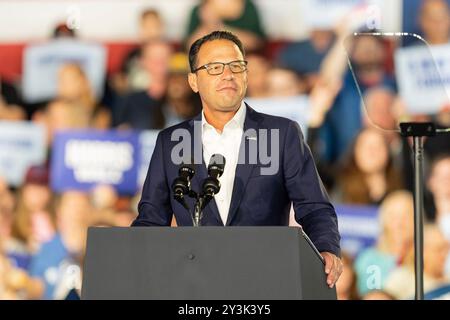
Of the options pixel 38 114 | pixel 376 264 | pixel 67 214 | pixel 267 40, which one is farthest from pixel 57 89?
pixel 376 264

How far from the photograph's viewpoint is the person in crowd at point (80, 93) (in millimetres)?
7680

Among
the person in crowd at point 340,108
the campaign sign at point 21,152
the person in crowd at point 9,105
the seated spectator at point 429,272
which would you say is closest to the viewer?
the seated spectator at point 429,272

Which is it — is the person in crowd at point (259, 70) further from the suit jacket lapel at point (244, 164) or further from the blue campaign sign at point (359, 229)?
the suit jacket lapel at point (244, 164)

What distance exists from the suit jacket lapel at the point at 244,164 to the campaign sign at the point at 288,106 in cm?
326

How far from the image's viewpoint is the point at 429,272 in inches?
273

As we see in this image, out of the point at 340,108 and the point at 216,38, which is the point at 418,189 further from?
the point at 340,108

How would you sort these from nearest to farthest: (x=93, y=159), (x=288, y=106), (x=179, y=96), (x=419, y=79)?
(x=419, y=79) < (x=288, y=106) < (x=179, y=96) < (x=93, y=159)

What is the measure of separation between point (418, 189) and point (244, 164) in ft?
2.22

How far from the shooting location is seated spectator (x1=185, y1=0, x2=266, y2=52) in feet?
24.3

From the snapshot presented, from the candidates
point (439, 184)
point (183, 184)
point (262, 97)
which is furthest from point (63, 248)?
point (183, 184)

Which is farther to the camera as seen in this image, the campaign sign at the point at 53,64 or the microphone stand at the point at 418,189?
the campaign sign at the point at 53,64

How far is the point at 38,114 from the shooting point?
7.79 m

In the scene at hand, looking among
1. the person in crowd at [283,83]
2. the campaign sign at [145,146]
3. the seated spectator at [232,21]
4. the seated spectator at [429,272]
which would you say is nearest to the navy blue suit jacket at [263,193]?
the seated spectator at [429,272]
